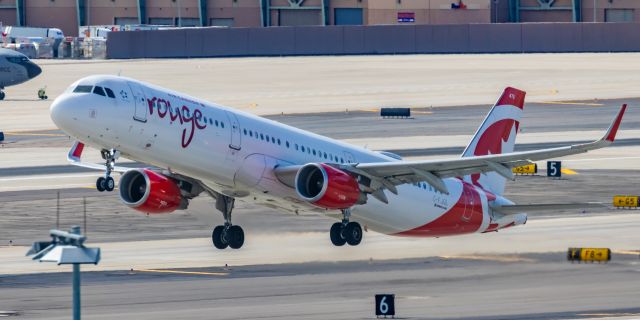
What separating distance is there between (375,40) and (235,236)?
126767 millimetres

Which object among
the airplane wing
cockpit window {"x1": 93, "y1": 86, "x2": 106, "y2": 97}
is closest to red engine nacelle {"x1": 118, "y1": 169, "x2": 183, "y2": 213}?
cockpit window {"x1": 93, "y1": 86, "x2": 106, "y2": 97}

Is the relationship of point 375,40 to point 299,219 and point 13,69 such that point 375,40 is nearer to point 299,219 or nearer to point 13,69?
point 13,69

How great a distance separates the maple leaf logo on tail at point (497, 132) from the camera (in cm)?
6981

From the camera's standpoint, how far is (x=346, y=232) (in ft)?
203

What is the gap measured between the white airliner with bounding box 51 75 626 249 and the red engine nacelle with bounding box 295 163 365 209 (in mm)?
41

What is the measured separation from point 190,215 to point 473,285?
90.5 feet

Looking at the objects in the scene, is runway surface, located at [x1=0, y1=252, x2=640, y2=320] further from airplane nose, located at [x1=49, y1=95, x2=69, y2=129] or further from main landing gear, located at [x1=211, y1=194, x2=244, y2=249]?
airplane nose, located at [x1=49, y1=95, x2=69, y2=129]

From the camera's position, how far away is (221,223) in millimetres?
66375

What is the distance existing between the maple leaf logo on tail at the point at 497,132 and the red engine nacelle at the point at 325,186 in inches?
446

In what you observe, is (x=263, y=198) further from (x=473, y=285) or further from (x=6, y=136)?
(x=6, y=136)

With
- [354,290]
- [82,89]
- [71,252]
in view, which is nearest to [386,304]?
[354,290]

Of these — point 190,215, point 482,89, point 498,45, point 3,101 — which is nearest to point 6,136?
point 3,101

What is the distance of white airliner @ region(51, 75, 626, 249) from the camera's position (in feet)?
184

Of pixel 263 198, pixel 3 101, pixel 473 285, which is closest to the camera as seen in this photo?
pixel 473 285
